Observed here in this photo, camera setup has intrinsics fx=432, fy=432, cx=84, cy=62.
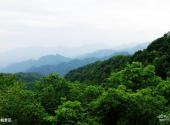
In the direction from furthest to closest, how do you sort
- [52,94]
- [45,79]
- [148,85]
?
1. [148,85]
2. [45,79]
3. [52,94]

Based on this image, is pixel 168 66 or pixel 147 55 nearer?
pixel 168 66

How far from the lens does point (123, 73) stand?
52.4 meters

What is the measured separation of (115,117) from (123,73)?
11.1 meters

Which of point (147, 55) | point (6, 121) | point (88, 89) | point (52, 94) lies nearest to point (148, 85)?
point (88, 89)

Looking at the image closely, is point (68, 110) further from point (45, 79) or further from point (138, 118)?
point (45, 79)

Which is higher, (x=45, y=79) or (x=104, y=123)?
(x=45, y=79)

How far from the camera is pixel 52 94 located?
44844 mm

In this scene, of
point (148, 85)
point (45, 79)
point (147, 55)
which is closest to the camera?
point (45, 79)

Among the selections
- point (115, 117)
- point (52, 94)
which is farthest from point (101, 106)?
point (52, 94)

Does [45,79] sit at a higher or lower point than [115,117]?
higher

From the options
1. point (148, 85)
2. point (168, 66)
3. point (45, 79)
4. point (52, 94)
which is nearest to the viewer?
point (52, 94)

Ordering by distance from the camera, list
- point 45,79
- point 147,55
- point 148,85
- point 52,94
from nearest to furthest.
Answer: point 52,94, point 45,79, point 148,85, point 147,55

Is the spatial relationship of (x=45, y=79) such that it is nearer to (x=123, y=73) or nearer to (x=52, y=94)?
(x=52, y=94)

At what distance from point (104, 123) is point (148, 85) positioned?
10974 mm
